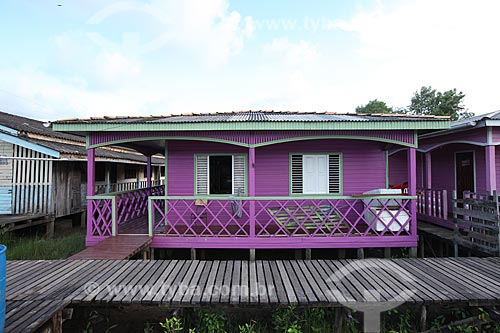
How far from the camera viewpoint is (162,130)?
5340 millimetres

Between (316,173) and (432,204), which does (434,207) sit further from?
(316,173)

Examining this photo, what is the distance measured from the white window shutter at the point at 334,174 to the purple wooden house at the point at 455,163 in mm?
1965

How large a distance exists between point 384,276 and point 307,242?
5.92ft

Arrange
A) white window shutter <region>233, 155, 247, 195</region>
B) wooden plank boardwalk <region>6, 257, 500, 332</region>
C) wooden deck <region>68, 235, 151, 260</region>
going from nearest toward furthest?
wooden plank boardwalk <region>6, 257, 500, 332</region> < wooden deck <region>68, 235, 151, 260</region> < white window shutter <region>233, 155, 247, 195</region>

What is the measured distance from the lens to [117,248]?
471 centimetres

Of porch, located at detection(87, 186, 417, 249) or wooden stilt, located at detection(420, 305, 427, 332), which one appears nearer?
wooden stilt, located at detection(420, 305, 427, 332)

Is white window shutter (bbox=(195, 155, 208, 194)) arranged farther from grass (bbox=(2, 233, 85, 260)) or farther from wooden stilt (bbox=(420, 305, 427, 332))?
wooden stilt (bbox=(420, 305, 427, 332))

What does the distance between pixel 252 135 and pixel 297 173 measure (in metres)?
2.07

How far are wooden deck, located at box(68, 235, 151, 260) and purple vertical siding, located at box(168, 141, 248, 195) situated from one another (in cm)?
176

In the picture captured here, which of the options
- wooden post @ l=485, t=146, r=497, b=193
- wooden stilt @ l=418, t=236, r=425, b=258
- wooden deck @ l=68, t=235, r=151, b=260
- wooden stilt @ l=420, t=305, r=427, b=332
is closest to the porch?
wooden deck @ l=68, t=235, r=151, b=260

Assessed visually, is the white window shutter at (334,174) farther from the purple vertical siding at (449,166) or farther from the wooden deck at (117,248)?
the wooden deck at (117,248)

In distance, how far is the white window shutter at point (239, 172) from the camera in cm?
677

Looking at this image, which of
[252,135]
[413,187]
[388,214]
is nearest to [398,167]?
[413,187]

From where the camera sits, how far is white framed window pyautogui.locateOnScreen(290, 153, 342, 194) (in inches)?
268
